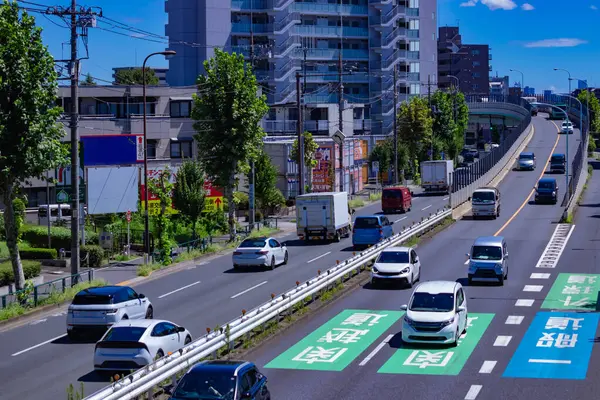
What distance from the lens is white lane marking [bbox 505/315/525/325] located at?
28.6 m

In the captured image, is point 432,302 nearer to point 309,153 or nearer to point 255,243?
point 255,243

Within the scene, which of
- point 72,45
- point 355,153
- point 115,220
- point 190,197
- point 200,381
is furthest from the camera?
point 355,153

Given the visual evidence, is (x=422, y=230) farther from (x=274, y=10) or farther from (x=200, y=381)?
(x=274, y=10)

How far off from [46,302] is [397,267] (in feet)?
45.5

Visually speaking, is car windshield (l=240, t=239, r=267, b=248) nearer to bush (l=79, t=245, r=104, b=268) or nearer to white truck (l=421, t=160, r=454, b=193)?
bush (l=79, t=245, r=104, b=268)

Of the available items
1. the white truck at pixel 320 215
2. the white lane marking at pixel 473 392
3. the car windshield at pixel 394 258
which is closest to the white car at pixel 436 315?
the white lane marking at pixel 473 392

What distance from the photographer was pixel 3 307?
31438mm

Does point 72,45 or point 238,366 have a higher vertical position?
point 72,45

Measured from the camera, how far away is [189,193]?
169 feet

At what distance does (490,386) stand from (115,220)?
40159 millimetres

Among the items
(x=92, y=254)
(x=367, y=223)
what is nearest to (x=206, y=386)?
(x=92, y=254)

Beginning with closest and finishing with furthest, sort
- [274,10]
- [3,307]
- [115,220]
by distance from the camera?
[3,307] < [115,220] < [274,10]

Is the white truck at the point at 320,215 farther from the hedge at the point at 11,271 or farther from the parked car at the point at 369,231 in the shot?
the hedge at the point at 11,271

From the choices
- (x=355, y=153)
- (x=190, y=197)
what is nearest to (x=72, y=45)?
(x=190, y=197)
